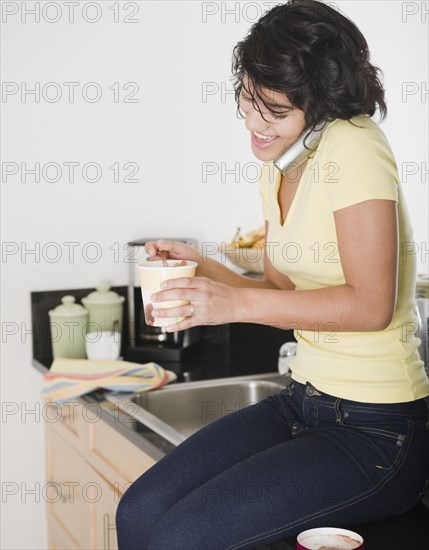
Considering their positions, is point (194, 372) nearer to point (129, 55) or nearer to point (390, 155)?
point (129, 55)

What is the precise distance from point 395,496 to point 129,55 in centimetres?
157

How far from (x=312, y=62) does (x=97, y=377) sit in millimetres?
1072

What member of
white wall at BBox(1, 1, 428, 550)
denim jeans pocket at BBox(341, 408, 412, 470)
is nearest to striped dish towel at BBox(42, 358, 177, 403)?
white wall at BBox(1, 1, 428, 550)

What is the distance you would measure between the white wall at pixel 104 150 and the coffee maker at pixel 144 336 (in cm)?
7

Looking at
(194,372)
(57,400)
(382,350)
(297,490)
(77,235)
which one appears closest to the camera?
(297,490)

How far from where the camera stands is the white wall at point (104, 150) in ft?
7.26

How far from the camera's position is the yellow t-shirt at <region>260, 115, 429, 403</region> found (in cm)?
111

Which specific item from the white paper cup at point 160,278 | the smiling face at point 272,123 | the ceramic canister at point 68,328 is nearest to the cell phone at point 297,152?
the smiling face at point 272,123

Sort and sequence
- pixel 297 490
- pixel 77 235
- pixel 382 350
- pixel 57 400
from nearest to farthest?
pixel 297 490, pixel 382 350, pixel 57 400, pixel 77 235

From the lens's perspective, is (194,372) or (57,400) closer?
(57,400)

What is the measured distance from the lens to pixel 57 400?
6.37ft

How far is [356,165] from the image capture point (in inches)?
43.8

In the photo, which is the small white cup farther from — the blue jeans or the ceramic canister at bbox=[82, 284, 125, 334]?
the blue jeans

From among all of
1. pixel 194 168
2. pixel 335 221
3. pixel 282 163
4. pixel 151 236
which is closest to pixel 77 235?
pixel 151 236
